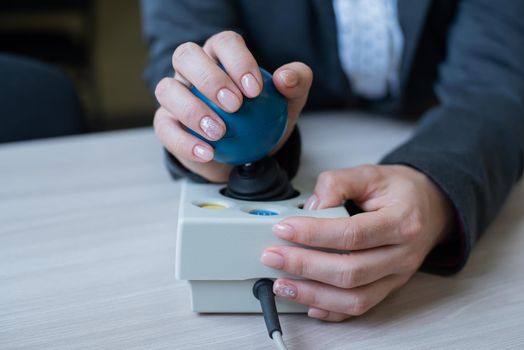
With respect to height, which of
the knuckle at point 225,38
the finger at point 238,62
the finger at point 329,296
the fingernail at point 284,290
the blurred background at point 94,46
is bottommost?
the blurred background at point 94,46

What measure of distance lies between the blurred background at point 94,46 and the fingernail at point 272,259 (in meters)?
2.08

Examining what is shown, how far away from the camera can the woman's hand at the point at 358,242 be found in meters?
0.40

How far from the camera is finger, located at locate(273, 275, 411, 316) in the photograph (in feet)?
1.34

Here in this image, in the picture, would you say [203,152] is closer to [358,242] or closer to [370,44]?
[358,242]

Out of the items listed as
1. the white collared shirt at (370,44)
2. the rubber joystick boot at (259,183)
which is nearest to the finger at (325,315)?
the rubber joystick boot at (259,183)

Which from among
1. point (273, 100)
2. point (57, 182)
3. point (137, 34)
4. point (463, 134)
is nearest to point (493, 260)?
point (463, 134)

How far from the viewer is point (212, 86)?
426 mm

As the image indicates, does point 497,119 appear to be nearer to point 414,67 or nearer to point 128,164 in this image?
point 414,67

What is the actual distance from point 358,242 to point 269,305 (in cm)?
8

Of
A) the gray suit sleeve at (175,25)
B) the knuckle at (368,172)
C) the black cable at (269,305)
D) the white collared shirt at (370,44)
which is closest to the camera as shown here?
the black cable at (269,305)

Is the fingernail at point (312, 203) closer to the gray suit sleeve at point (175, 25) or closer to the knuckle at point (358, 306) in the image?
the knuckle at point (358, 306)

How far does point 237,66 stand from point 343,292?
0.19m

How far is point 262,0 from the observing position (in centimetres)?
83

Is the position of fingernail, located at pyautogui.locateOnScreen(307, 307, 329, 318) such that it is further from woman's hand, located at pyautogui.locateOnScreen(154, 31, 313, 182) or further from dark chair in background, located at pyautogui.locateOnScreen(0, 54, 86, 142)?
dark chair in background, located at pyautogui.locateOnScreen(0, 54, 86, 142)
